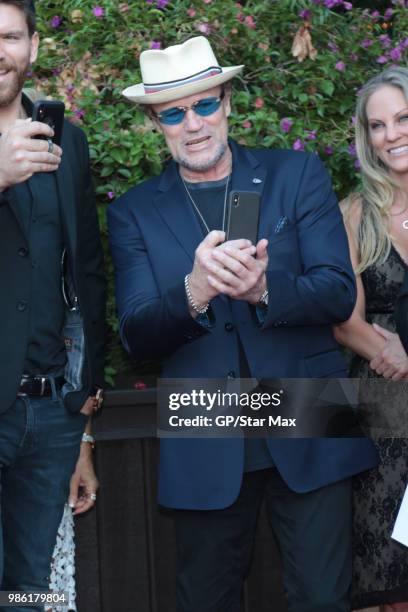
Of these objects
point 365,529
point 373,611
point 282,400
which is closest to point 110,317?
point 282,400

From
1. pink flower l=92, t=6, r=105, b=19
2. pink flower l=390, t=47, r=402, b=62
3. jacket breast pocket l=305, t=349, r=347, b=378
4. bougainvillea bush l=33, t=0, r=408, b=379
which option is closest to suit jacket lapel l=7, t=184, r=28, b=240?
bougainvillea bush l=33, t=0, r=408, b=379

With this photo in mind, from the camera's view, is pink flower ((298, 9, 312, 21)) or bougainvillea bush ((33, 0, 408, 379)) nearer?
bougainvillea bush ((33, 0, 408, 379))

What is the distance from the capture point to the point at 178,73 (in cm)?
447

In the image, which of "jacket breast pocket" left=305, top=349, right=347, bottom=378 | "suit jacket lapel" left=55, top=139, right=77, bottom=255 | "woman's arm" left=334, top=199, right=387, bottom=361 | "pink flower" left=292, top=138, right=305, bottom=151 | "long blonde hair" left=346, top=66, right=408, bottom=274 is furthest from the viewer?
"pink flower" left=292, top=138, right=305, bottom=151

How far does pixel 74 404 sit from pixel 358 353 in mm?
1222

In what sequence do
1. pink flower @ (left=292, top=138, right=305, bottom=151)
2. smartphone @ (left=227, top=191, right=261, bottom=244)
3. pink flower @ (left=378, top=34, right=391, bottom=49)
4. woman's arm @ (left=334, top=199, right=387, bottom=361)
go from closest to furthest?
smartphone @ (left=227, top=191, right=261, bottom=244)
woman's arm @ (left=334, top=199, right=387, bottom=361)
pink flower @ (left=292, top=138, right=305, bottom=151)
pink flower @ (left=378, top=34, right=391, bottom=49)

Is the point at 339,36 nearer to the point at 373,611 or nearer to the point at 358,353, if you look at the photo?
the point at 358,353

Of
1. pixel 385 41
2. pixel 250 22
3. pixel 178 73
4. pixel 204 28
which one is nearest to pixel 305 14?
pixel 250 22

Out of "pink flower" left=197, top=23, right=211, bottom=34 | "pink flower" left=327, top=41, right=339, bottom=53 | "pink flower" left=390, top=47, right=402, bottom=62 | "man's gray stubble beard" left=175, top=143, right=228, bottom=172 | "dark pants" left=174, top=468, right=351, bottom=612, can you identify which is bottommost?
"dark pants" left=174, top=468, right=351, bottom=612

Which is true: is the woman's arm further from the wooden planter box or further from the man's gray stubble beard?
the wooden planter box

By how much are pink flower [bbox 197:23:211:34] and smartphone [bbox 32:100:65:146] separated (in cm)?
190

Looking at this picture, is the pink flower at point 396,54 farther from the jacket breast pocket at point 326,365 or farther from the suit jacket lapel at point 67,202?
the suit jacket lapel at point 67,202

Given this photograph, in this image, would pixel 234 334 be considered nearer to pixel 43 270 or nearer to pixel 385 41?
pixel 43 270

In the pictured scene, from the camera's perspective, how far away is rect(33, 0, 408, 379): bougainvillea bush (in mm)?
4934
